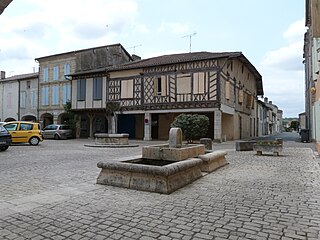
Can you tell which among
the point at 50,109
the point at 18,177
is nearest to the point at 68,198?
the point at 18,177

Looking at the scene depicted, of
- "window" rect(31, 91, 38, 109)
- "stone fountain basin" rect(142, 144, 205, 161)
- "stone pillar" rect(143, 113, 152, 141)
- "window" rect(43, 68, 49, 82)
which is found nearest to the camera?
"stone fountain basin" rect(142, 144, 205, 161)

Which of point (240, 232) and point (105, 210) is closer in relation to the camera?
point (240, 232)

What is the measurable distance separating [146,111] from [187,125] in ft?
22.5

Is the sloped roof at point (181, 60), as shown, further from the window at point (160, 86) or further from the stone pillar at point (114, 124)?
the stone pillar at point (114, 124)

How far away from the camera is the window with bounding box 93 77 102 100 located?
80.7 ft

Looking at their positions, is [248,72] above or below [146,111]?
above

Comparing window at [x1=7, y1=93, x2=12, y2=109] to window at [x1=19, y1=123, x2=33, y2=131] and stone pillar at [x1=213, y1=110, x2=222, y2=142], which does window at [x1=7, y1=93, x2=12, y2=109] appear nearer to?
window at [x1=19, y1=123, x2=33, y2=131]

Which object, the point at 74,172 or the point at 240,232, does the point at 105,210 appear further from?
the point at 74,172

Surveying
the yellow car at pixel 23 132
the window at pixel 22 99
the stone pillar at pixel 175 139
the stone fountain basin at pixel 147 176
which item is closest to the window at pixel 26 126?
the yellow car at pixel 23 132

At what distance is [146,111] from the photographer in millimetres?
22156

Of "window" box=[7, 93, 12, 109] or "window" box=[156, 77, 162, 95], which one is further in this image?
"window" box=[7, 93, 12, 109]

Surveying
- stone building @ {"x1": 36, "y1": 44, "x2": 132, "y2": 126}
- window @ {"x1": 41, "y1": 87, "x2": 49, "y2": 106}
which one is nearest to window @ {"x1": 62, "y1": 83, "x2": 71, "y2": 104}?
stone building @ {"x1": 36, "y1": 44, "x2": 132, "y2": 126}

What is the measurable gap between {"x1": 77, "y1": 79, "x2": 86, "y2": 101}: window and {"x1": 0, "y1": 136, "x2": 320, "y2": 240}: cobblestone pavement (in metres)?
19.9

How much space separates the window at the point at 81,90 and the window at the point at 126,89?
423 cm
